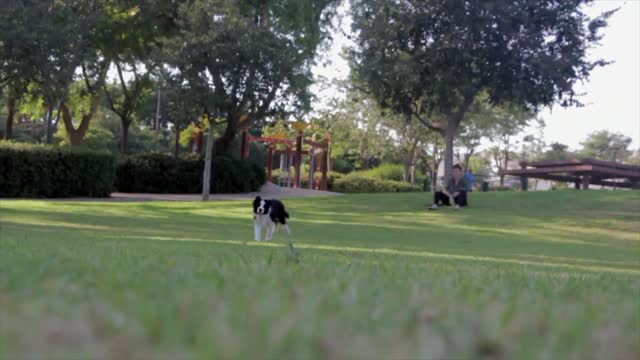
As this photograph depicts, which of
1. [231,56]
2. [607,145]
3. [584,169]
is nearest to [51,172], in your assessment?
[231,56]

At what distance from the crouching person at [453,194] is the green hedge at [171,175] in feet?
46.8

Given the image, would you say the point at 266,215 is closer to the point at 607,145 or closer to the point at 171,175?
the point at 171,175

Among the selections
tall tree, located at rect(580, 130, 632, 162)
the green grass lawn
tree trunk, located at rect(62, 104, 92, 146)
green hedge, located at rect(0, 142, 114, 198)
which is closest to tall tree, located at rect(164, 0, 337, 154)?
green hedge, located at rect(0, 142, 114, 198)

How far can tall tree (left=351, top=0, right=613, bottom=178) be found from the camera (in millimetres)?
31125

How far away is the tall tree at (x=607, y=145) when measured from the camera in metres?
107

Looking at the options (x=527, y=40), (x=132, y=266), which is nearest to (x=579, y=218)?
(x=527, y=40)

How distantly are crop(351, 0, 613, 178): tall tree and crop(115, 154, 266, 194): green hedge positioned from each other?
10946 mm

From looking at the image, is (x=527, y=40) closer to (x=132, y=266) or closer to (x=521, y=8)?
(x=521, y=8)

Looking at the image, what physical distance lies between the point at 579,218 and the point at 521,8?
361 inches

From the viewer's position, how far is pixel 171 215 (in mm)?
24781

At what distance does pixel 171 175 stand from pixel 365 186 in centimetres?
1890

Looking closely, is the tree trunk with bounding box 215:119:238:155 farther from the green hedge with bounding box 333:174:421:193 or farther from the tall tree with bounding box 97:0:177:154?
the green hedge with bounding box 333:174:421:193

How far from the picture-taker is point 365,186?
55656 millimetres

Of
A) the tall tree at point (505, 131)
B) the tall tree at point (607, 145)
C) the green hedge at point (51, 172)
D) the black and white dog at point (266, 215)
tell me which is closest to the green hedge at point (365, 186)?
the tall tree at point (505, 131)
